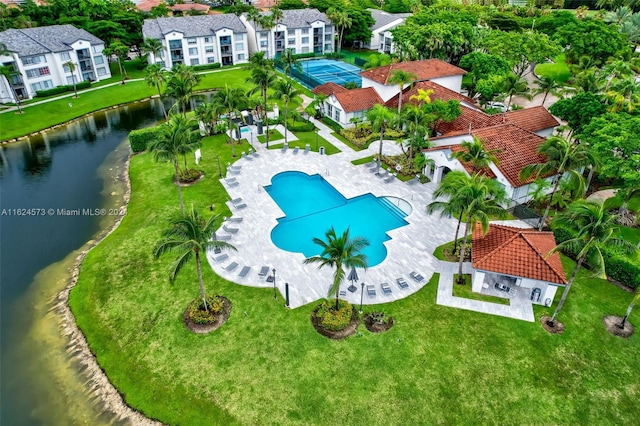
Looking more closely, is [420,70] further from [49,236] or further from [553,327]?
[49,236]

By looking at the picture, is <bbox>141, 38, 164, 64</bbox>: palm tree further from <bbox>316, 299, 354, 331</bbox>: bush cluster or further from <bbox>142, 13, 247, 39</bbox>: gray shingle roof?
<bbox>316, 299, 354, 331</bbox>: bush cluster

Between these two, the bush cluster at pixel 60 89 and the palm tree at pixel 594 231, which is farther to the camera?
the bush cluster at pixel 60 89

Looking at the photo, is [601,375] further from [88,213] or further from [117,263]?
[88,213]

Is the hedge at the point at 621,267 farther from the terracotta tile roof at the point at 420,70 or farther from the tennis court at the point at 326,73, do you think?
the tennis court at the point at 326,73

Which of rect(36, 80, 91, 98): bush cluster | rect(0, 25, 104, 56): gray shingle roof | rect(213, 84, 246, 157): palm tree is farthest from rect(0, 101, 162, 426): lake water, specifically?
rect(213, 84, 246, 157): palm tree

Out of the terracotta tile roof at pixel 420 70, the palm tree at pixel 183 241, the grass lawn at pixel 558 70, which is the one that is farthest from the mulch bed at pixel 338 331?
the grass lawn at pixel 558 70

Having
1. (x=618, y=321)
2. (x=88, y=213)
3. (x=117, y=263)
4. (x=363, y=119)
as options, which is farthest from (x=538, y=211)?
(x=88, y=213)
